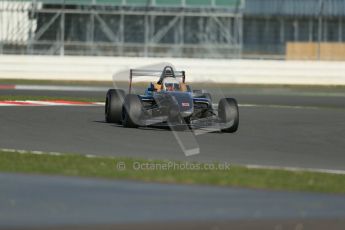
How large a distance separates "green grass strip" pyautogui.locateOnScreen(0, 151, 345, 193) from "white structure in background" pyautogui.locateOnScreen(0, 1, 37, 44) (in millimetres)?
26567

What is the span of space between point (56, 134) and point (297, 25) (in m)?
28.1

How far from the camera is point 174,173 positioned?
9.98m

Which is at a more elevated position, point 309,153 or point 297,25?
point 297,25

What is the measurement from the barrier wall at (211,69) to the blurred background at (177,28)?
3.39 metres

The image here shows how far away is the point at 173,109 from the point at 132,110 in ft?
2.27

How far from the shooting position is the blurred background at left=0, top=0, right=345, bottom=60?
1469 inches

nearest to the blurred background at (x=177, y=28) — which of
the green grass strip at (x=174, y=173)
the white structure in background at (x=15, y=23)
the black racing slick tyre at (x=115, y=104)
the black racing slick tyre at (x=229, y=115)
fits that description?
the white structure in background at (x=15, y=23)

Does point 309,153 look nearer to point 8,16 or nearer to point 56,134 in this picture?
point 56,134

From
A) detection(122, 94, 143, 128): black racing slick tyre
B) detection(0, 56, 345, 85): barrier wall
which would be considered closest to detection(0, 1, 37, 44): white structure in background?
detection(0, 56, 345, 85): barrier wall

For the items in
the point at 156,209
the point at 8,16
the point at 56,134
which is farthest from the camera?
the point at 8,16

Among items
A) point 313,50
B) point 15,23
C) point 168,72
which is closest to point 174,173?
point 168,72

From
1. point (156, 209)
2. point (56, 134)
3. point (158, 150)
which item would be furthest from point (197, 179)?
point (56, 134)

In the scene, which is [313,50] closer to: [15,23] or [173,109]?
[15,23]

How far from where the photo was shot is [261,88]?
31812 mm
